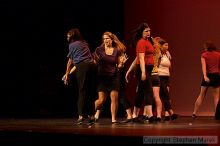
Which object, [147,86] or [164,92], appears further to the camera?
[164,92]

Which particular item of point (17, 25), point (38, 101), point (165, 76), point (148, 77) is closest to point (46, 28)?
point (17, 25)

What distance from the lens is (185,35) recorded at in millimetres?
11922

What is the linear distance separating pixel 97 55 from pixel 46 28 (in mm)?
3738

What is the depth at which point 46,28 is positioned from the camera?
11.6 m

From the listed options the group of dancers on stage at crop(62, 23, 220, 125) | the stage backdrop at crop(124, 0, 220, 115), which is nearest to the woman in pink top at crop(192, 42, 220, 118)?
the stage backdrop at crop(124, 0, 220, 115)

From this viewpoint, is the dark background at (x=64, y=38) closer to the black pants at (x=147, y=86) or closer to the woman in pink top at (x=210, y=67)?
the woman in pink top at (x=210, y=67)

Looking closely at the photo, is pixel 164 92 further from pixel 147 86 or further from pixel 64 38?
pixel 64 38

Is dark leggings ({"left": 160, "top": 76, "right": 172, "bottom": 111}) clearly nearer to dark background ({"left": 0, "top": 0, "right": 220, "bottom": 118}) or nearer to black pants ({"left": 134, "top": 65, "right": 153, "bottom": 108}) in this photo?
black pants ({"left": 134, "top": 65, "right": 153, "bottom": 108})

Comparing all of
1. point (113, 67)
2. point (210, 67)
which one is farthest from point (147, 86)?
point (210, 67)

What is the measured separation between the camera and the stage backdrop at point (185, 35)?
1177 cm

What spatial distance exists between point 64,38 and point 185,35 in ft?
9.07

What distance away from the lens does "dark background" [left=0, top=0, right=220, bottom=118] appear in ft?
37.6

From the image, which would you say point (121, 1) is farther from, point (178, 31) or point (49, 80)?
point (49, 80)

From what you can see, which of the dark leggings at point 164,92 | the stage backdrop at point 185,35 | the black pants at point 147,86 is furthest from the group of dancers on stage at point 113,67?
the stage backdrop at point 185,35
